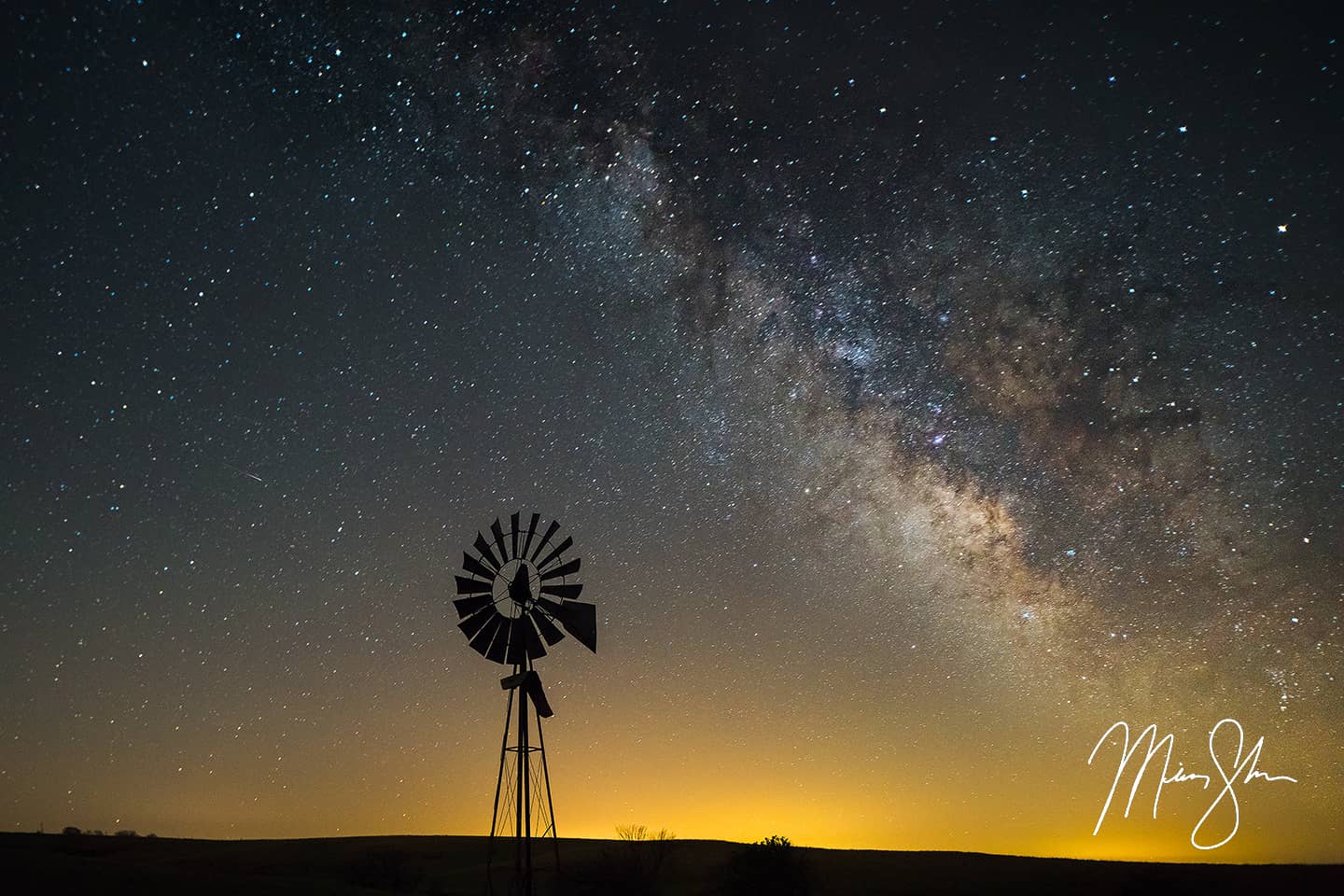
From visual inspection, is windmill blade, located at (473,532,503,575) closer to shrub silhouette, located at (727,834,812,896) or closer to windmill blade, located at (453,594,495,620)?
windmill blade, located at (453,594,495,620)

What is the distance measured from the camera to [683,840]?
38938 mm

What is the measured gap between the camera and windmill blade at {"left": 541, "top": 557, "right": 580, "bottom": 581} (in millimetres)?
22141

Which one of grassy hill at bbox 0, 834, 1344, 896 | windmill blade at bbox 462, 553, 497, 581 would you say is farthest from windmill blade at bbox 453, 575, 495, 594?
grassy hill at bbox 0, 834, 1344, 896

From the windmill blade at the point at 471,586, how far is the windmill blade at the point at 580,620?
173 cm

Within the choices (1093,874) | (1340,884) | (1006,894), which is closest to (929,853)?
(1093,874)

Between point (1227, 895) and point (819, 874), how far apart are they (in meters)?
11.0

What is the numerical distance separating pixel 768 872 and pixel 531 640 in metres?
10.2

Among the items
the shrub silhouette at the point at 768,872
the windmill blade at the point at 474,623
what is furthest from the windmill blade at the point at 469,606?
the shrub silhouette at the point at 768,872

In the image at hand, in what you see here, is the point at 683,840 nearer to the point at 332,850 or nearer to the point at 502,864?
the point at 502,864

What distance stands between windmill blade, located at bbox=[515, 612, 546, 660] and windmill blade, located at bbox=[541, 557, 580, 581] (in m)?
0.87

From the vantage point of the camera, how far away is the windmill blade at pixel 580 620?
21547 millimetres

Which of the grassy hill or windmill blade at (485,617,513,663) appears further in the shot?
the grassy hill

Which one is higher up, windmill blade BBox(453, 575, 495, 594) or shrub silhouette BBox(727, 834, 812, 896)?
windmill blade BBox(453, 575, 495, 594)

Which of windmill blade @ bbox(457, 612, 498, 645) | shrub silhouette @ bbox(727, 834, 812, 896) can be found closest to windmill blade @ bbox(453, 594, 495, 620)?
windmill blade @ bbox(457, 612, 498, 645)
